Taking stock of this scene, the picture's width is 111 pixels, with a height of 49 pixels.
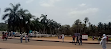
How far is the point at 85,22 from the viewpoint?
8725cm

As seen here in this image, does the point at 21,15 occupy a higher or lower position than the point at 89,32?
higher

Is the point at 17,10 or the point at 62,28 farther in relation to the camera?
the point at 62,28

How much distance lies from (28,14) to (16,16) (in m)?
4.00

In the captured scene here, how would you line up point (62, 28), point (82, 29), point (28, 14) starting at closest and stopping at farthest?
point (28, 14), point (82, 29), point (62, 28)

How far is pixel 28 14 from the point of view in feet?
130

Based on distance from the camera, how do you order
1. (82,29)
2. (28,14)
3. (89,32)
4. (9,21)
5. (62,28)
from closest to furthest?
(9,21), (28,14), (82,29), (89,32), (62,28)

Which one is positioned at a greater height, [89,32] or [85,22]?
[85,22]

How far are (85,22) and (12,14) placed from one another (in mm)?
60818

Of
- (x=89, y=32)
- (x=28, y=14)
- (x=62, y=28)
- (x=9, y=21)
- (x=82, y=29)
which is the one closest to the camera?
(x=9, y=21)

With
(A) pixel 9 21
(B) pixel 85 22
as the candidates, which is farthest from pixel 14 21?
(B) pixel 85 22

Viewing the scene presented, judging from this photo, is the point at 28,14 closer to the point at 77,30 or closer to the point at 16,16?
the point at 16,16

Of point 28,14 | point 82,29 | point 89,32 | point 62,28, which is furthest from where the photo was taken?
point 62,28

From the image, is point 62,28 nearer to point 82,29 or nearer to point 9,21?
point 82,29

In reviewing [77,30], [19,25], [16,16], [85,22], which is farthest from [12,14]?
[85,22]
